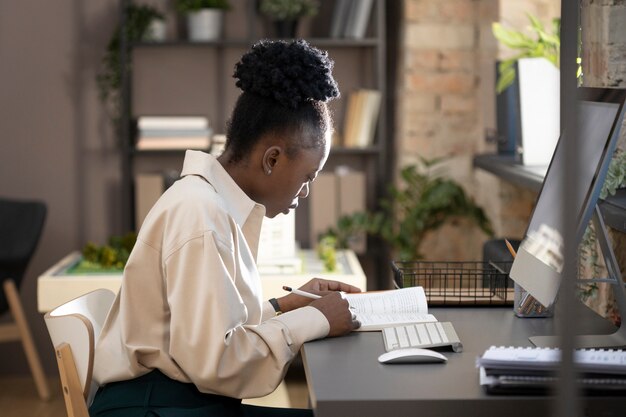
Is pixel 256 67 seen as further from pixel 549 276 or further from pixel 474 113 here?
pixel 474 113

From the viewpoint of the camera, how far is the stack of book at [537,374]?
57.7 inches

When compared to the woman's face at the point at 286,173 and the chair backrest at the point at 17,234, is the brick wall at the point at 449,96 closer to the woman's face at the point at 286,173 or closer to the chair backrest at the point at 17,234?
the chair backrest at the point at 17,234

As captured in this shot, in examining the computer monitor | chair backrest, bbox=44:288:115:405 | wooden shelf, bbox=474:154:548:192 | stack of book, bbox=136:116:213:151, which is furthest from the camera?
stack of book, bbox=136:116:213:151

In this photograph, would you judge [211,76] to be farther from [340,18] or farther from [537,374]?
[537,374]

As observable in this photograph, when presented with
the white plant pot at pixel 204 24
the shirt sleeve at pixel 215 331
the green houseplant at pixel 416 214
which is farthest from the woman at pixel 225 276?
the white plant pot at pixel 204 24

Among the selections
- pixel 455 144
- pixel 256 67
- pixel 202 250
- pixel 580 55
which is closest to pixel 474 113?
pixel 455 144

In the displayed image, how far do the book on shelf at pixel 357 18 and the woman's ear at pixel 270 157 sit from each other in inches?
112

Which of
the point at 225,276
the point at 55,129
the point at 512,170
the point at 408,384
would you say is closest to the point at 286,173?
the point at 225,276

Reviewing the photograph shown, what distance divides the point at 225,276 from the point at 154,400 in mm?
271

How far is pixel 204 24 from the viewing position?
182 inches

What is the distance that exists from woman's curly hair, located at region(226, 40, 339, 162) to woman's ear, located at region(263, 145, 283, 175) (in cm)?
2

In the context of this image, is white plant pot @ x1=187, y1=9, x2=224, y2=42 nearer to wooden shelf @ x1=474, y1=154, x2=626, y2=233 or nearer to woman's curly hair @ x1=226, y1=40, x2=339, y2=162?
wooden shelf @ x1=474, y1=154, x2=626, y2=233

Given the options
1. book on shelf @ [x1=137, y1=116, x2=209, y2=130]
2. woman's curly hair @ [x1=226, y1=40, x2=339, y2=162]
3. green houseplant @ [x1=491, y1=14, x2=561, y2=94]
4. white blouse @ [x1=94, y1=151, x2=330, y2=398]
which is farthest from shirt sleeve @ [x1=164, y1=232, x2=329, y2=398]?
book on shelf @ [x1=137, y1=116, x2=209, y2=130]

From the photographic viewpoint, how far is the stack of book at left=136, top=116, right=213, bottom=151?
181 inches
